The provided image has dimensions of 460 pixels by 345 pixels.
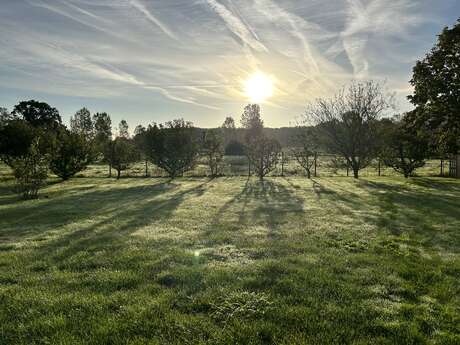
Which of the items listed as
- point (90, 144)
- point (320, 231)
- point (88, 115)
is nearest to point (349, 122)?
point (320, 231)

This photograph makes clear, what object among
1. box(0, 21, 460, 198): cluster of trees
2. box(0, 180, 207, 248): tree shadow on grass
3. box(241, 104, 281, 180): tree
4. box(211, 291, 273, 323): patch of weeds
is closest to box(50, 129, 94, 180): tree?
box(0, 21, 460, 198): cluster of trees

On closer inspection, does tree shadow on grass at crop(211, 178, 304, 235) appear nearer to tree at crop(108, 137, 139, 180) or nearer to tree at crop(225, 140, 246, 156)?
tree at crop(108, 137, 139, 180)

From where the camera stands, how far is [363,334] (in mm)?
4520

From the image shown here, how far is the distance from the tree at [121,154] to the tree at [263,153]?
14.1 m

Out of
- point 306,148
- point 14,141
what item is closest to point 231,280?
point 306,148

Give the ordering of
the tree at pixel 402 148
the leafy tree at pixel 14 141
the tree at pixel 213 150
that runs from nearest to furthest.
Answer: the tree at pixel 402 148 < the leafy tree at pixel 14 141 < the tree at pixel 213 150

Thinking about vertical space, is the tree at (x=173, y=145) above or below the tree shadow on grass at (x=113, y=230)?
above

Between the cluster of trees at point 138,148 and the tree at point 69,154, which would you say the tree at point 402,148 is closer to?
the cluster of trees at point 138,148

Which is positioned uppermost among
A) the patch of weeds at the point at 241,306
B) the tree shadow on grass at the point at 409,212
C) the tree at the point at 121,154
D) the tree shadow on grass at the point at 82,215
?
the tree at the point at 121,154

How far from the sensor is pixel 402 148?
33281 mm

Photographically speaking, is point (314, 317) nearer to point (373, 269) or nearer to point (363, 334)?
point (363, 334)

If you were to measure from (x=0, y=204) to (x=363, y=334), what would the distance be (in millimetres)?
20700

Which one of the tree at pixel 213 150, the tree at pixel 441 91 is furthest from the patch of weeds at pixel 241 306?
the tree at pixel 213 150

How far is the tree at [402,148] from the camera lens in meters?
31.9
